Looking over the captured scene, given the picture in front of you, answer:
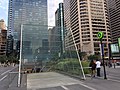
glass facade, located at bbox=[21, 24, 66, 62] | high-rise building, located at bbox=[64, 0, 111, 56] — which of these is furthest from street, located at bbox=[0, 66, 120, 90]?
high-rise building, located at bbox=[64, 0, 111, 56]

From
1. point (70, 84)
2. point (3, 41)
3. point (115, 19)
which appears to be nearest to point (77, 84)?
point (70, 84)

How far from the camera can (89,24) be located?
11831 centimetres

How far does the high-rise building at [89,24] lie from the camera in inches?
4500

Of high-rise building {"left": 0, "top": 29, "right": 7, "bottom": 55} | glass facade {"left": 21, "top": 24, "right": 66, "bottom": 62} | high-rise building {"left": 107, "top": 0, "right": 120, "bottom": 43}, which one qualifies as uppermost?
high-rise building {"left": 107, "top": 0, "right": 120, "bottom": 43}

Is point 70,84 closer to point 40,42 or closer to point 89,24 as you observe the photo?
point 40,42

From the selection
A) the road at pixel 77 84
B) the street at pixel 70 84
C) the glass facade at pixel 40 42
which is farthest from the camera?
the glass facade at pixel 40 42

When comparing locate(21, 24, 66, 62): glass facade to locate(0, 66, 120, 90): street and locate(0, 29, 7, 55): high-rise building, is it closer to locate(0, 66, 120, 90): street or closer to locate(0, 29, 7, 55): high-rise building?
locate(0, 66, 120, 90): street

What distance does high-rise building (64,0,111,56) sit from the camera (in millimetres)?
114312

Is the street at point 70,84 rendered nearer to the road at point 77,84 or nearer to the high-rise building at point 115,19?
the road at point 77,84

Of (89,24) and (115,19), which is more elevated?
(115,19)

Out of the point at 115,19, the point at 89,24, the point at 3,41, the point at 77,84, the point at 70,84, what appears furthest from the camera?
the point at 115,19

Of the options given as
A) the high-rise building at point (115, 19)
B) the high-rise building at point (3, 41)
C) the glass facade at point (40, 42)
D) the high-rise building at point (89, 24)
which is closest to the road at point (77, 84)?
the glass facade at point (40, 42)

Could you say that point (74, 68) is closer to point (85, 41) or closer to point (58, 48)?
point (58, 48)

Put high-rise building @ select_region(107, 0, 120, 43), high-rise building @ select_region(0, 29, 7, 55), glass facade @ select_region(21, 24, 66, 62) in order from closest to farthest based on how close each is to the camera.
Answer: glass facade @ select_region(21, 24, 66, 62)
high-rise building @ select_region(0, 29, 7, 55)
high-rise building @ select_region(107, 0, 120, 43)
